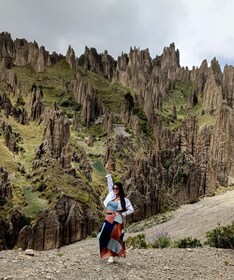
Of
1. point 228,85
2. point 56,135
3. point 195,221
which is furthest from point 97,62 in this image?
point 195,221

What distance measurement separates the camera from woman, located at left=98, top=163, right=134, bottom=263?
1091 centimetres

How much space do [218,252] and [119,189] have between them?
6793 millimetres

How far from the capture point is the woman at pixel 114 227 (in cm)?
1091

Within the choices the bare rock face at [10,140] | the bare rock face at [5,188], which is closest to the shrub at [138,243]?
the bare rock face at [5,188]

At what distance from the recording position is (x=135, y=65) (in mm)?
168750

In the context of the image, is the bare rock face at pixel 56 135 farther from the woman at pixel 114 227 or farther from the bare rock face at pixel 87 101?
the woman at pixel 114 227

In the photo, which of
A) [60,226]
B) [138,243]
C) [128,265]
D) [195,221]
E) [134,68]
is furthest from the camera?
[134,68]

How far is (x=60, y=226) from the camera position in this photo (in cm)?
5128

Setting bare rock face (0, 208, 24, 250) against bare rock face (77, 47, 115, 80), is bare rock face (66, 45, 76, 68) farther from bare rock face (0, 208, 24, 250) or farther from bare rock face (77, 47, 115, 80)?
bare rock face (0, 208, 24, 250)

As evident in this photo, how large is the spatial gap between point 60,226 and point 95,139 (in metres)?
48.8

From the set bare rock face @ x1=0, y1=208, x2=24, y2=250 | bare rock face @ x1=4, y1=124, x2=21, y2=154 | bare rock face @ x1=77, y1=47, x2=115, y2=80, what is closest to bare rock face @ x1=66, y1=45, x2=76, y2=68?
bare rock face @ x1=77, y1=47, x2=115, y2=80

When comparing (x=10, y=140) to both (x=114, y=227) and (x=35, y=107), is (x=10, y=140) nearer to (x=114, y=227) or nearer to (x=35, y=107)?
(x=35, y=107)

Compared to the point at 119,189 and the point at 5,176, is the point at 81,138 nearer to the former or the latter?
the point at 5,176

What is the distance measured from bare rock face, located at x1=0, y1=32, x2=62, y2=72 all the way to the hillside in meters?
0.48
